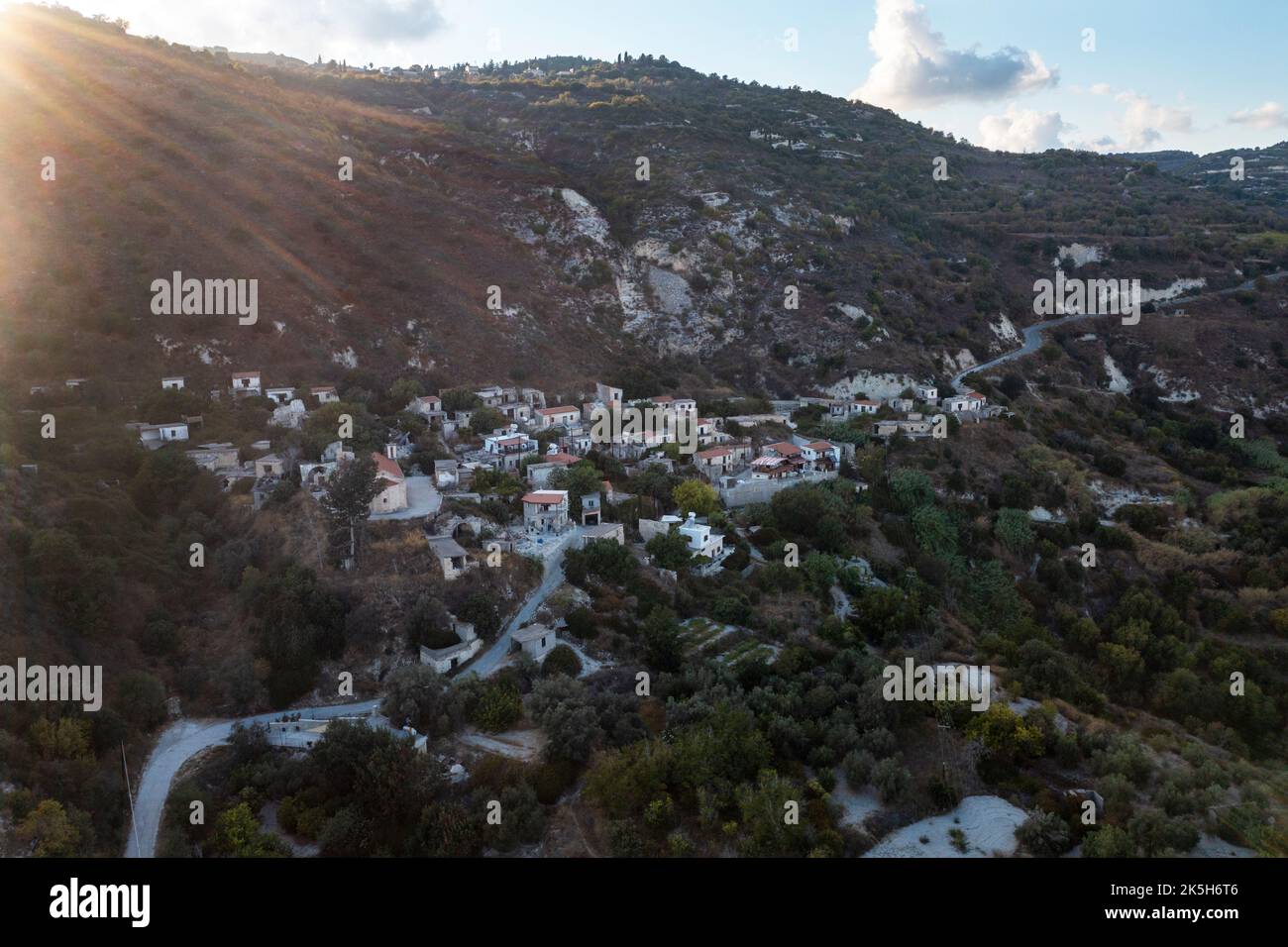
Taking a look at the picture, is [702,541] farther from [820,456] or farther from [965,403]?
[965,403]

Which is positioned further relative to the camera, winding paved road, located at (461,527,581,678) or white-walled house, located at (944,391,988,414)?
white-walled house, located at (944,391,988,414)

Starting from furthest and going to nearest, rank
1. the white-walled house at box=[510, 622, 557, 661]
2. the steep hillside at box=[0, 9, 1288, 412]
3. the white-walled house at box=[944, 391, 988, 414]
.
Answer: the white-walled house at box=[944, 391, 988, 414] → the steep hillside at box=[0, 9, 1288, 412] → the white-walled house at box=[510, 622, 557, 661]

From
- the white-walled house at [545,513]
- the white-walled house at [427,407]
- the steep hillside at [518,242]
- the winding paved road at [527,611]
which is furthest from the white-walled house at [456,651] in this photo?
the steep hillside at [518,242]

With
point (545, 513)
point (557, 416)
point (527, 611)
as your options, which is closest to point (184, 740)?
point (527, 611)

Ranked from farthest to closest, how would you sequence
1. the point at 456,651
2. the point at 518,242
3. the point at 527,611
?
the point at 518,242
the point at 527,611
the point at 456,651

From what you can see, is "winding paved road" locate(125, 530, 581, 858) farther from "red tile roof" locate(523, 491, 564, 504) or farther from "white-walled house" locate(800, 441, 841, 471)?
"white-walled house" locate(800, 441, 841, 471)

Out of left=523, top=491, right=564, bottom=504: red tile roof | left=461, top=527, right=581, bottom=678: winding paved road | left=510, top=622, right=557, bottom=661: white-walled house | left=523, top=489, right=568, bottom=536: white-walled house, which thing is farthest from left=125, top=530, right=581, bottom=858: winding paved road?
left=523, top=491, right=564, bottom=504: red tile roof

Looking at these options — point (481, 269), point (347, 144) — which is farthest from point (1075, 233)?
point (347, 144)

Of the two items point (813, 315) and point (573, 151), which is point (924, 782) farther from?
point (573, 151)

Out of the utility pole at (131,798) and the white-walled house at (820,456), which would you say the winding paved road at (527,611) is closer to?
the utility pole at (131,798)

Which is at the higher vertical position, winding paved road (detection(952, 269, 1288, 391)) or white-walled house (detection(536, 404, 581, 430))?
winding paved road (detection(952, 269, 1288, 391))

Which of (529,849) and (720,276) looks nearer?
(529,849)
